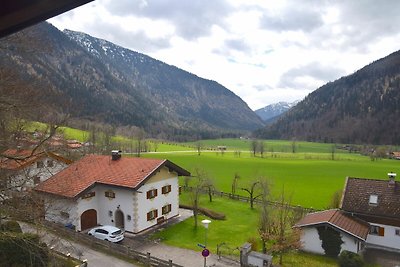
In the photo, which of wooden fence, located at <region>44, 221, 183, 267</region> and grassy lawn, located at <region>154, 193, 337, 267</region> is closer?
wooden fence, located at <region>44, 221, 183, 267</region>

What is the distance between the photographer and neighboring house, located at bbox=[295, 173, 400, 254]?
1137 inches

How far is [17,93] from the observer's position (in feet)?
39.3

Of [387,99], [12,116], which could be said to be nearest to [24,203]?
[12,116]

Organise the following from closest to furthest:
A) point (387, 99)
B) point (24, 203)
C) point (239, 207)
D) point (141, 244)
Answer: point (24, 203)
point (141, 244)
point (239, 207)
point (387, 99)

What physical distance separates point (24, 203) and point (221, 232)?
22.5 meters

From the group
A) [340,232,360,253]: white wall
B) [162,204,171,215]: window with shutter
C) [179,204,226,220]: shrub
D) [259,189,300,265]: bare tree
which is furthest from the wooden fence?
[340,232,360,253]: white wall

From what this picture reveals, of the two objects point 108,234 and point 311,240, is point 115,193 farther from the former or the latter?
point 311,240

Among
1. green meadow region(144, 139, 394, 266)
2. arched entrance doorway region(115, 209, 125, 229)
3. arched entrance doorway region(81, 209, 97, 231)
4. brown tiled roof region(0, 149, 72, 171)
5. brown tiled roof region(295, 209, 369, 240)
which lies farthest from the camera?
arched entrance doorway region(115, 209, 125, 229)

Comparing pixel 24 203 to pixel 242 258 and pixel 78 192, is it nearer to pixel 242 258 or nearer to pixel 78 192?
pixel 242 258

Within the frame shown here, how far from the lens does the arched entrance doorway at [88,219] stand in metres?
32.2

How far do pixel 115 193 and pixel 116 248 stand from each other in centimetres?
762

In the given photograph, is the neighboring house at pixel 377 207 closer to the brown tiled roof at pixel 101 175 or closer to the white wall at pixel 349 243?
the white wall at pixel 349 243

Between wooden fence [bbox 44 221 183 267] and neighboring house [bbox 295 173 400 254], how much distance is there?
1333cm

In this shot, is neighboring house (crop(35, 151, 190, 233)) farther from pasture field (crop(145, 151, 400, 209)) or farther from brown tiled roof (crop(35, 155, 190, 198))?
pasture field (crop(145, 151, 400, 209))
